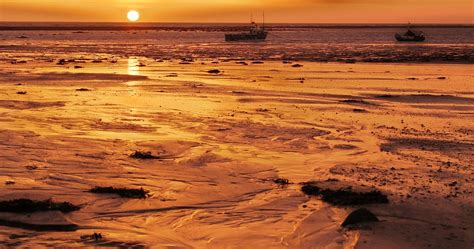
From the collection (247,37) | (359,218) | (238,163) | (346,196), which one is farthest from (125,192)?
(247,37)

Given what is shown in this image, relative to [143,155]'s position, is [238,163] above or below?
below

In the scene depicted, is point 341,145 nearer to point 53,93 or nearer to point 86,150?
point 86,150

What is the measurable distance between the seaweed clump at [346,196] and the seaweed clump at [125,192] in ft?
8.75

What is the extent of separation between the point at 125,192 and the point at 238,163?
10.1ft

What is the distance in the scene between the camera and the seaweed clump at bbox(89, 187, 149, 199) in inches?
392

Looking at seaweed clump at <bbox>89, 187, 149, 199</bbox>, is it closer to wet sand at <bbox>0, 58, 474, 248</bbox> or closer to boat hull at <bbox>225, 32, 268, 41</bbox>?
wet sand at <bbox>0, 58, 474, 248</bbox>

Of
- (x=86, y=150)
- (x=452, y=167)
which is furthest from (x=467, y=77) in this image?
(x=86, y=150)

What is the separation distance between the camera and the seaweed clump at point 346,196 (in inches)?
387

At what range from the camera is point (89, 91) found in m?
25.1

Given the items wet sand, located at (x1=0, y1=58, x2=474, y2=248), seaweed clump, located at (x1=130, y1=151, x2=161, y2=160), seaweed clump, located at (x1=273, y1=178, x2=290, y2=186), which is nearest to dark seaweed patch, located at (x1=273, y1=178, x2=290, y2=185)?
seaweed clump, located at (x1=273, y1=178, x2=290, y2=186)

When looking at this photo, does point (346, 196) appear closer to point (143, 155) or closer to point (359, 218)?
point (359, 218)

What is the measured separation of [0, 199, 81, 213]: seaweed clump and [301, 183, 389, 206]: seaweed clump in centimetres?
386

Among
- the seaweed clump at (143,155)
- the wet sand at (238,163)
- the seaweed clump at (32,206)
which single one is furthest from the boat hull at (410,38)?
the seaweed clump at (32,206)

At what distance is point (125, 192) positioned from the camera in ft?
32.9
